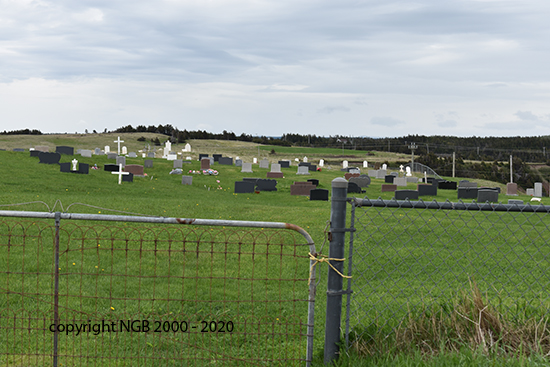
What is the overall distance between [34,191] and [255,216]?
439 inches

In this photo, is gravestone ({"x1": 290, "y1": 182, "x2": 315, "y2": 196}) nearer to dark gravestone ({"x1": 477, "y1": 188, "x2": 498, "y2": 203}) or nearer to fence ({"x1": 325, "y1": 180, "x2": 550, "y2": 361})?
dark gravestone ({"x1": 477, "y1": 188, "x2": 498, "y2": 203})

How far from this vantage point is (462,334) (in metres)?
4.60

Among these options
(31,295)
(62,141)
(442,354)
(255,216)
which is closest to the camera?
(442,354)

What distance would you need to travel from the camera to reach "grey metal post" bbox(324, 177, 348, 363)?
4000mm

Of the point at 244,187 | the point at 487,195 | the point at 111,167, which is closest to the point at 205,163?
the point at 111,167

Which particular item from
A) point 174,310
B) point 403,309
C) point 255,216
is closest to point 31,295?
point 174,310

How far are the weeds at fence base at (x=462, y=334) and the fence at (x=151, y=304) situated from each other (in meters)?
0.69

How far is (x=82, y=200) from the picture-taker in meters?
18.6

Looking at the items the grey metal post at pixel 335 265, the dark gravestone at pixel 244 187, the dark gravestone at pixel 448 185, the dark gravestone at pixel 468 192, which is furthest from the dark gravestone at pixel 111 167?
the grey metal post at pixel 335 265

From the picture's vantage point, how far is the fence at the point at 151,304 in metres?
4.49

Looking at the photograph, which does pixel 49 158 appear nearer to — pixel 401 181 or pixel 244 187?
pixel 244 187

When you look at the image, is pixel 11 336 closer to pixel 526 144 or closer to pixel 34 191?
pixel 34 191

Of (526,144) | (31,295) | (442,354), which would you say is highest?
(526,144)

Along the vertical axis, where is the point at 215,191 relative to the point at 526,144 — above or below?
below
